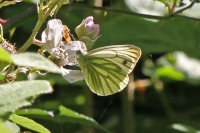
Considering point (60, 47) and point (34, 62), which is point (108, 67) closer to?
point (60, 47)

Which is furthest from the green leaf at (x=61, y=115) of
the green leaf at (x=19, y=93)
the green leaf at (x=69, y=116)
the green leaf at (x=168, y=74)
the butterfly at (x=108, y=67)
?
the green leaf at (x=168, y=74)

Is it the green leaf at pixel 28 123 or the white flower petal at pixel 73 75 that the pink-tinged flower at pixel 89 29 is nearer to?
the white flower petal at pixel 73 75

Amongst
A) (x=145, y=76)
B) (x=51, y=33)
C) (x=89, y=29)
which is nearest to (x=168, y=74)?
(x=145, y=76)

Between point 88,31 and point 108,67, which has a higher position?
point 88,31

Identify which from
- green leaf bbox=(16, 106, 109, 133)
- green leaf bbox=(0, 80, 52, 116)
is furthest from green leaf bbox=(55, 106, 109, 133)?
green leaf bbox=(0, 80, 52, 116)

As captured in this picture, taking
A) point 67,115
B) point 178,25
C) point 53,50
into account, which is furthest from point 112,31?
point 53,50

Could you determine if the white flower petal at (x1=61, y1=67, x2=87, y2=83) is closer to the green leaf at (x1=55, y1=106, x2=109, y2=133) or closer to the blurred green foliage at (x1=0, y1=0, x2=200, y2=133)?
the green leaf at (x1=55, y1=106, x2=109, y2=133)
